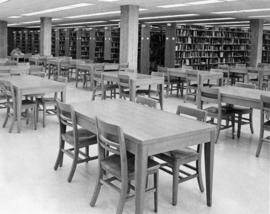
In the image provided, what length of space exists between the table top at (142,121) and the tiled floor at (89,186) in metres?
0.68

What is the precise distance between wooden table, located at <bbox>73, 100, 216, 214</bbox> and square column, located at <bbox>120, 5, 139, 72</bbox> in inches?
269

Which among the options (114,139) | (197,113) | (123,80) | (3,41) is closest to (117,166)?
(114,139)

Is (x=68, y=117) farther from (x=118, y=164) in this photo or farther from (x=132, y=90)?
(x=132, y=90)

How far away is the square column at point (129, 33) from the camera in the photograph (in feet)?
34.8


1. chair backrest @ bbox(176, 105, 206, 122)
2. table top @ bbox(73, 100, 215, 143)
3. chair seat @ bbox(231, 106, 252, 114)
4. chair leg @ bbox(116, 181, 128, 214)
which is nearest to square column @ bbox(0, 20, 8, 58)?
chair seat @ bbox(231, 106, 252, 114)

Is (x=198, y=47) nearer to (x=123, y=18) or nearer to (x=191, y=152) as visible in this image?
(x=123, y=18)

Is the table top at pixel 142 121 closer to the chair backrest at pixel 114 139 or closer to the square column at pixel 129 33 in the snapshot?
the chair backrest at pixel 114 139

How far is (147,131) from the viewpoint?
2975 mm

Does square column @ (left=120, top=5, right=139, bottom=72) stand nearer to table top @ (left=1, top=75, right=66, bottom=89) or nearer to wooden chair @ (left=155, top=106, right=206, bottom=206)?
table top @ (left=1, top=75, right=66, bottom=89)

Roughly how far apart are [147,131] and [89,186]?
99cm

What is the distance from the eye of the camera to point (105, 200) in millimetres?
3242

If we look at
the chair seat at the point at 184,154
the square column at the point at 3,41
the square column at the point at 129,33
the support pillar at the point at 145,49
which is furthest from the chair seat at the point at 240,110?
the square column at the point at 3,41

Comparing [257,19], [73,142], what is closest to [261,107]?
[73,142]

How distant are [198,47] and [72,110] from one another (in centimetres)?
1309
